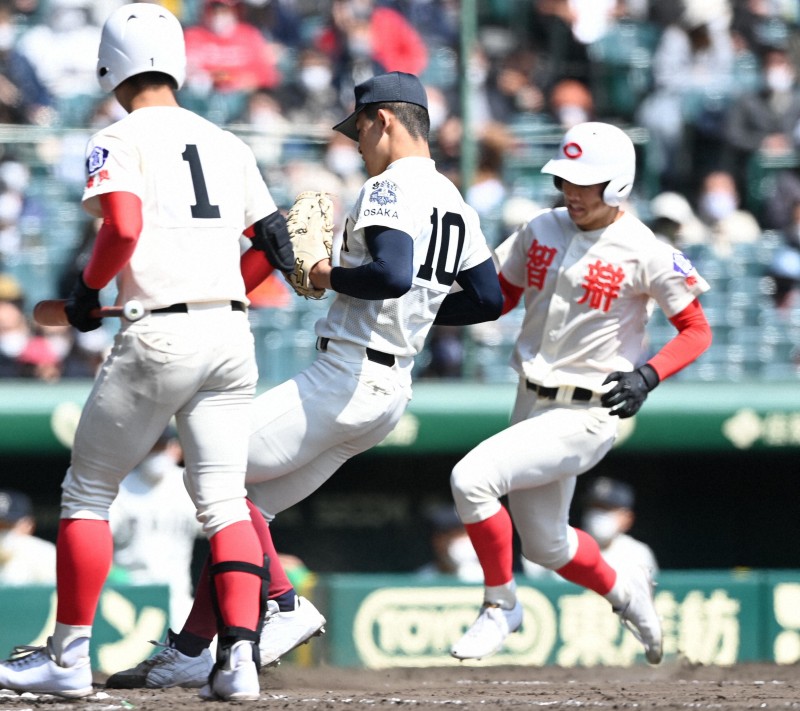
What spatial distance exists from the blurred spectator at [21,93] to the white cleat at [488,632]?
6.26 meters

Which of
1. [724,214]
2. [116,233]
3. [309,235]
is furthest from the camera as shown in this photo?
[724,214]

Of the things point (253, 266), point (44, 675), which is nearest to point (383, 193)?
point (253, 266)

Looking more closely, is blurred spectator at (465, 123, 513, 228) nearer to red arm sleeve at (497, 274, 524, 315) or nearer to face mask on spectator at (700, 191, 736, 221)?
face mask on spectator at (700, 191, 736, 221)

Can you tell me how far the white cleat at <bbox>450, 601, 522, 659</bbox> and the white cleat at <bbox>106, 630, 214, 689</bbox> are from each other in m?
0.94

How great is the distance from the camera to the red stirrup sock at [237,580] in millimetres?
4426

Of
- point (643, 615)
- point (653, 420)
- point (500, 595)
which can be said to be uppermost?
point (653, 420)

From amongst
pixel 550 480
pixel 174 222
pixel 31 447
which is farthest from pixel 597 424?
pixel 31 447

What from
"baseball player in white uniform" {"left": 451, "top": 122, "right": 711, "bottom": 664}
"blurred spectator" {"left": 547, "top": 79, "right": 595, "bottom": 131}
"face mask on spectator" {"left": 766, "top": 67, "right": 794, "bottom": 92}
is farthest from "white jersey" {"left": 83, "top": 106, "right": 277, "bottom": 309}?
"face mask on spectator" {"left": 766, "top": 67, "right": 794, "bottom": 92}

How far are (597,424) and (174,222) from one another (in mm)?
1894

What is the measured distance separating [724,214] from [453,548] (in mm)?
3314

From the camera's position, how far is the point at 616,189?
5.36m

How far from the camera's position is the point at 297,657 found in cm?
853

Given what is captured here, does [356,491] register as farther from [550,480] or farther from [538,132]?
[550,480]

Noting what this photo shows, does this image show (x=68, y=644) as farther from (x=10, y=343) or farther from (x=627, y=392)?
(x=10, y=343)
